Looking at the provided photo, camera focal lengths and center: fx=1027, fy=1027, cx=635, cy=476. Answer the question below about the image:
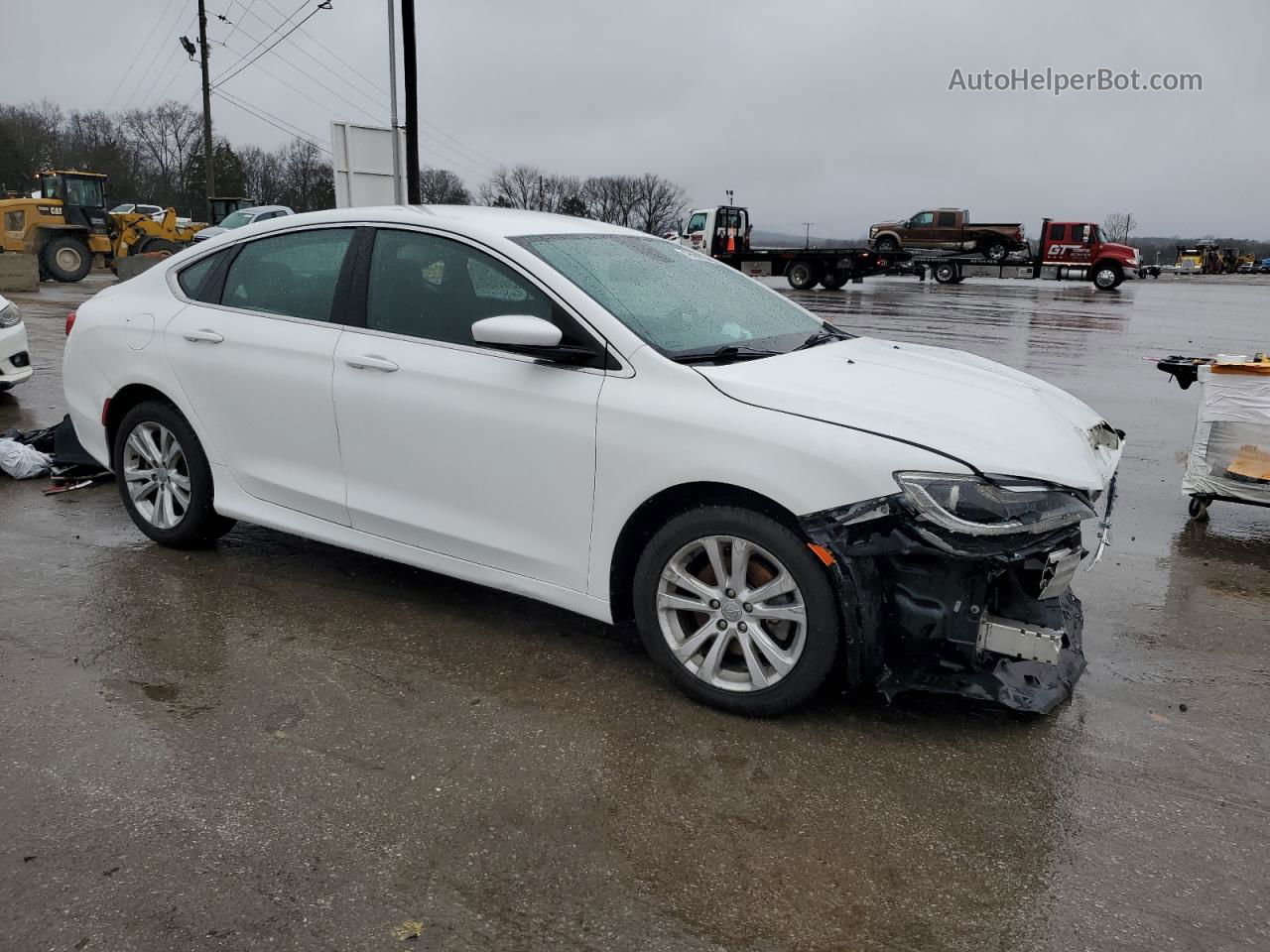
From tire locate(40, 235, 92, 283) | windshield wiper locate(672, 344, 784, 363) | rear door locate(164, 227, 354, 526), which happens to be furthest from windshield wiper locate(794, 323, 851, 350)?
tire locate(40, 235, 92, 283)

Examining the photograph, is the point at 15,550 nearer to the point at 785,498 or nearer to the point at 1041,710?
the point at 785,498

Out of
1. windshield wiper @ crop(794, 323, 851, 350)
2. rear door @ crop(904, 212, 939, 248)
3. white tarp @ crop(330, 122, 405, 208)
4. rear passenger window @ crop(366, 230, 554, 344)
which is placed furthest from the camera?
rear door @ crop(904, 212, 939, 248)

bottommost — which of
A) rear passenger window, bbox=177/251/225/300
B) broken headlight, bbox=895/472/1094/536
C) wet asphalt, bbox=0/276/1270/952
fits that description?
wet asphalt, bbox=0/276/1270/952

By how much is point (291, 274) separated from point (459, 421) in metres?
1.35

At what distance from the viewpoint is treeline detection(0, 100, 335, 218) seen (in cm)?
6247

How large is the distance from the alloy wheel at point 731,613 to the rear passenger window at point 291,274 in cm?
203

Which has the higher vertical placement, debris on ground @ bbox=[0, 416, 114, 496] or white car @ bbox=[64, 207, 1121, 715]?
white car @ bbox=[64, 207, 1121, 715]

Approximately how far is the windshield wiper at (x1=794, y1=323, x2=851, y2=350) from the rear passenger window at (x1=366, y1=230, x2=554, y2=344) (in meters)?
1.10

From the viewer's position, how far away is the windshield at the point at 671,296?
3.87 meters

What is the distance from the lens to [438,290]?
4.19m

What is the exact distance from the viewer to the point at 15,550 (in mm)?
5191

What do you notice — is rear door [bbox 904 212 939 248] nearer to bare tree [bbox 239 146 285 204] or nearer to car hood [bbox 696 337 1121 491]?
car hood [bbox 696 337 1121 491]

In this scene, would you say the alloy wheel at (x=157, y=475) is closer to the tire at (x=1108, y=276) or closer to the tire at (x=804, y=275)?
the tire at (x=804, y=275)

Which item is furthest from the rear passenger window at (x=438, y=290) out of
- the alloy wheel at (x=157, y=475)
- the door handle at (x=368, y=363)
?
the alloy wheel at (x=157, y=475)
